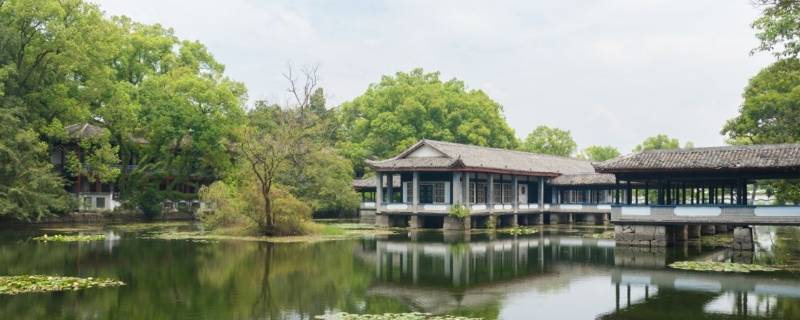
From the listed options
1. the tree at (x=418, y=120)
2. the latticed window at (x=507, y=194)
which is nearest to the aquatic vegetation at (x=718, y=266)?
the latticed window at (x=507, y=194)

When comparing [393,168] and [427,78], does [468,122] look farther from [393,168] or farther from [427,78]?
[393,168]

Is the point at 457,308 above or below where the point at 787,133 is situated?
below

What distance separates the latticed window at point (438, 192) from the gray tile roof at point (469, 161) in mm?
1712

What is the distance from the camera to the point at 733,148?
30375 millimetres

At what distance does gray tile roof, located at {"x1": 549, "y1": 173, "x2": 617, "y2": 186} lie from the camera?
5188 centimetres

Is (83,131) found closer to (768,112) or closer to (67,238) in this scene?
(67,238)

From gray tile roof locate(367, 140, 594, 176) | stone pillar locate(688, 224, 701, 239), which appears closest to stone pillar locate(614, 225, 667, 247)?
stone pillar locate(688, 224, 701, 239)

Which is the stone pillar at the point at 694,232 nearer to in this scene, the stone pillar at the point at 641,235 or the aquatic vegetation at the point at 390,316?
the stone pillar at the point at 641,235

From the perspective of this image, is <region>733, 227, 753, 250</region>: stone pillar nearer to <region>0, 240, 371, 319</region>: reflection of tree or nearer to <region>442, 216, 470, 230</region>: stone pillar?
<region>0, 240, 371, 319</region>: reflection of tree

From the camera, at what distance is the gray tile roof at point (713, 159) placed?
28500mm

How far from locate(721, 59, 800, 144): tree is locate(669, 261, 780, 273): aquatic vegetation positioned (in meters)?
20.6

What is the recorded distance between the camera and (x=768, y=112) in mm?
45000

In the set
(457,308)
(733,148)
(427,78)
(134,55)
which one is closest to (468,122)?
(427,78)

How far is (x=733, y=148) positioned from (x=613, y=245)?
6506mm
